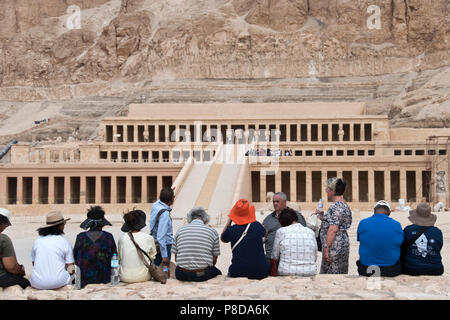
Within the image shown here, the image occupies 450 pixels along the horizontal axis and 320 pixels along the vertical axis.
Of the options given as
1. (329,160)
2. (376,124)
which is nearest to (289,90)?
(376,124)

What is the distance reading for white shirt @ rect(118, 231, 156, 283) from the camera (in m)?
10.8

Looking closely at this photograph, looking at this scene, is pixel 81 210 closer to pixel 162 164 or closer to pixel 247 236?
pixel 162 164

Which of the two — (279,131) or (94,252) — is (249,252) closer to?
(94,252)

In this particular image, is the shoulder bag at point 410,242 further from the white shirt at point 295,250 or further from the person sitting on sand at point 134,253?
the person sitting on sand at point 134,253

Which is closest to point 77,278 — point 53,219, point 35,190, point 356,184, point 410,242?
point 53,219

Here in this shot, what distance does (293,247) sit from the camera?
35.0ft

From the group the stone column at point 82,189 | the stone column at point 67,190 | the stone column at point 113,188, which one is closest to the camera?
the stone column at point 67,190

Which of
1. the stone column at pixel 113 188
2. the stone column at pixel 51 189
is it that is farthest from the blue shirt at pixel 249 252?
the stone column at pixel 51 189

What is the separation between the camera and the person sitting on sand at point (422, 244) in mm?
10719

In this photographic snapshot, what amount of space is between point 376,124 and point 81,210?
2989cm

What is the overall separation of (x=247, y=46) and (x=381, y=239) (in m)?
83.7

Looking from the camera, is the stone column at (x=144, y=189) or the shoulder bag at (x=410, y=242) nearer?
the shoulder bag at (x=410, y=242)

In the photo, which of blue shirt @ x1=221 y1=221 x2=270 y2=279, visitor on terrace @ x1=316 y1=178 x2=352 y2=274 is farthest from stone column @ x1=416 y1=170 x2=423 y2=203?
blue shirt @ x1=221 y1=221 x2=270 y2=279

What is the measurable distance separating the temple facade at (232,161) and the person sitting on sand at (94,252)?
792 inches
